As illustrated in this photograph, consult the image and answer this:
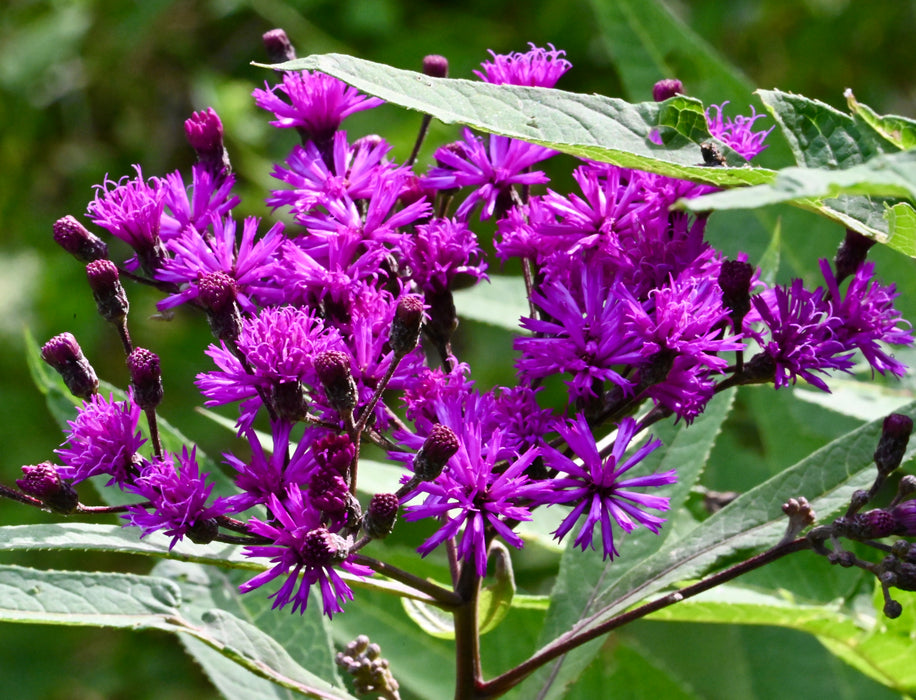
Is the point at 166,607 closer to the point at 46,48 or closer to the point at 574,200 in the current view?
the point at 574,200

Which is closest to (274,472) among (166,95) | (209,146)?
(209,146)

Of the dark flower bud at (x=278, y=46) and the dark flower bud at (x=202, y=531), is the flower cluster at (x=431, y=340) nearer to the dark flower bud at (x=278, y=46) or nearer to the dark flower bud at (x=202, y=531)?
the dark flower bud at (x=202, y=531)

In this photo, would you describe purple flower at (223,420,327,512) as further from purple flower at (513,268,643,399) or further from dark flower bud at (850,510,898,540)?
dark flower bud at (850,510,898,540)

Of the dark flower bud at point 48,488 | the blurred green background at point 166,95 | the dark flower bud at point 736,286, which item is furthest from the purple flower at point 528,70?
the blurred green background at point 166,95

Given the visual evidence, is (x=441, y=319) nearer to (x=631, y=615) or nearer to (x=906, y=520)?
(x=631, y=615)

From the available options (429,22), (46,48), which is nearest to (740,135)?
(429,22)
